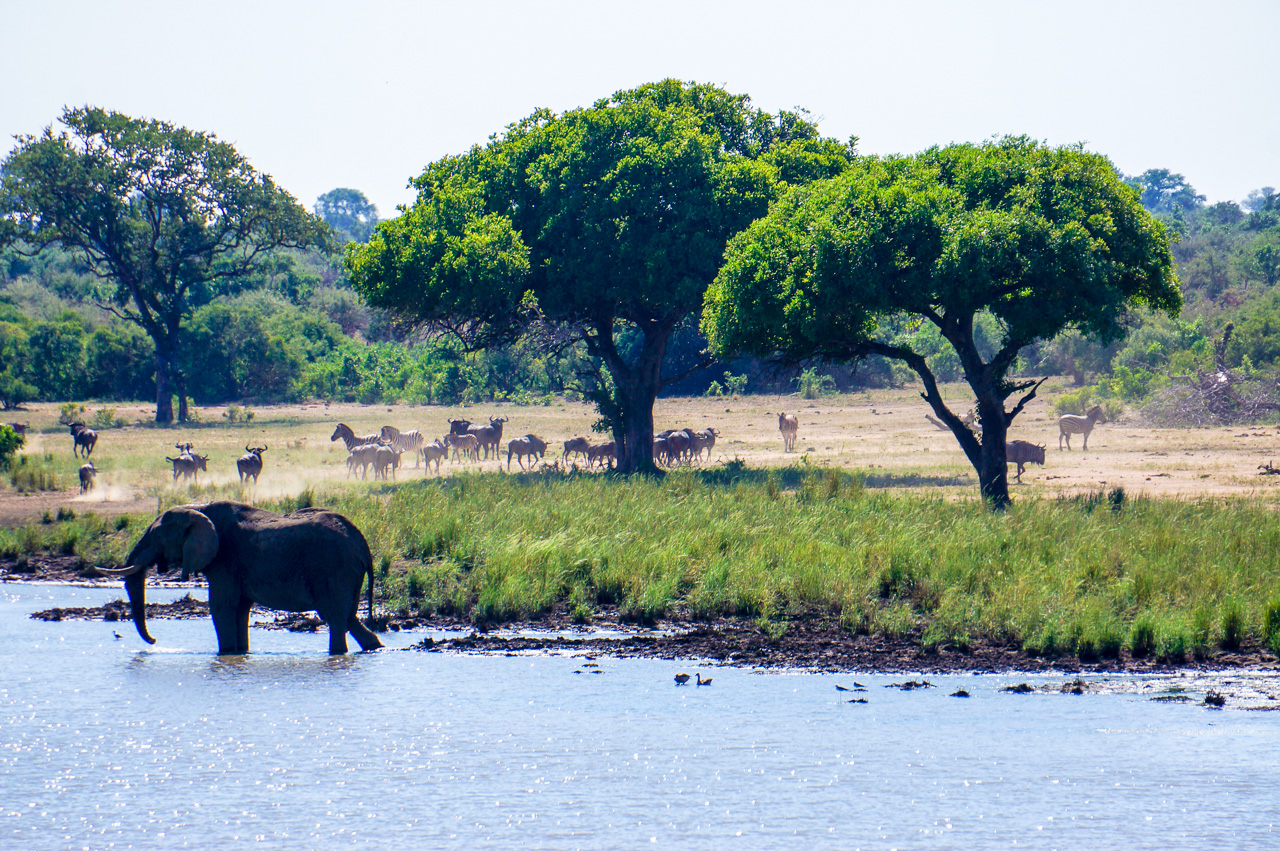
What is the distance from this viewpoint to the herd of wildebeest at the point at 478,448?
28.5 m

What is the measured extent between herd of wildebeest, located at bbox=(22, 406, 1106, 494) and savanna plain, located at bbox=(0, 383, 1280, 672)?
0.91 metres

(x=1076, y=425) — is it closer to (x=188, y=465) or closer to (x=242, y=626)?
(x=188, y=465)

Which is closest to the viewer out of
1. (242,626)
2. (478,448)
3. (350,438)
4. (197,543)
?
(197,543)

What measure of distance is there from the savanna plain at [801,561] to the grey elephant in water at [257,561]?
60.9 inches

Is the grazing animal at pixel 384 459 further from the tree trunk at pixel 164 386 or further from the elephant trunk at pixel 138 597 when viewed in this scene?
the tree trunk at pixel 164 386

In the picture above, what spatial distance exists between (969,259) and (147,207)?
41.5 meters

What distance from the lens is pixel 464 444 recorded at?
36.4 metres

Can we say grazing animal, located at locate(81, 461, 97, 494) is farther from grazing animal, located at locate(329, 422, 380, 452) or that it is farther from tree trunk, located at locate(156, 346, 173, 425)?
tree trunk, located at locate(156, 346, 173, 425)

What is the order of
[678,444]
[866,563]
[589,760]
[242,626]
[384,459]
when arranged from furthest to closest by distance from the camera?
[678,444], [384,459], [866,563], [242,626], [589,760]

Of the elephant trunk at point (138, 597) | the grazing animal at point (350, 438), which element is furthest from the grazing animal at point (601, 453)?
the elephant trunk at point (138, 597)

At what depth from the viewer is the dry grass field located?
2612 centimetres

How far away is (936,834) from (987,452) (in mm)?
14560

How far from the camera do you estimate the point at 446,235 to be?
28.0 meters

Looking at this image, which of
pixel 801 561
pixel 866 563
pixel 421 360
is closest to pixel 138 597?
pixel 801 561
